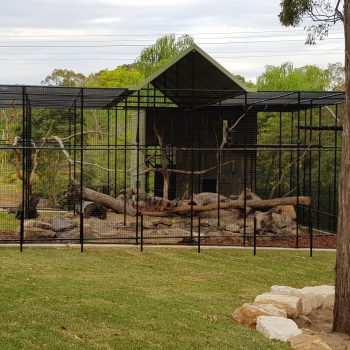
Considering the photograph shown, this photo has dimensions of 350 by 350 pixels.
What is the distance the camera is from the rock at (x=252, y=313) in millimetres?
8509

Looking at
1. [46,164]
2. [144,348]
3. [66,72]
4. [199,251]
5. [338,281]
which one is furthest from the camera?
[66,72]

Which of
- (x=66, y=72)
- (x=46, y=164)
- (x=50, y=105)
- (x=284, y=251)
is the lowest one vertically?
(x=284, y=251)

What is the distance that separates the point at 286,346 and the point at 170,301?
2271mm

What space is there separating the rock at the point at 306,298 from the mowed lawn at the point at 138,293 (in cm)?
53

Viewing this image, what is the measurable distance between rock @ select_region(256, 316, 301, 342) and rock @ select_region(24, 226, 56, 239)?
337 inches

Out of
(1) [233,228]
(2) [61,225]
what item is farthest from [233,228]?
(2) [61,225]

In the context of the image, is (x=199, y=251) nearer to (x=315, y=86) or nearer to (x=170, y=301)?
(x=170, y=301)

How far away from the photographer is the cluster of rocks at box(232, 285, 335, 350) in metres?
7.73

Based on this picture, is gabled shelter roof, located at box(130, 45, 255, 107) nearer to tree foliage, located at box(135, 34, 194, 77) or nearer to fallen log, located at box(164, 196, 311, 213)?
fallen log, located at box(164, 196, 311, 213)

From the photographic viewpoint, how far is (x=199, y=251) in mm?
14906

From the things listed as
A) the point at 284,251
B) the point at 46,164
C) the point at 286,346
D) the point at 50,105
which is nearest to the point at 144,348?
the point at 286,346

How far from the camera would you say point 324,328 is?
9.00 m

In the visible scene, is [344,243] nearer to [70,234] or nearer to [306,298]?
[306,298]

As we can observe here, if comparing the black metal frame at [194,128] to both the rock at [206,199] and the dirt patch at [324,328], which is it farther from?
the dirt patch at [324,328]
